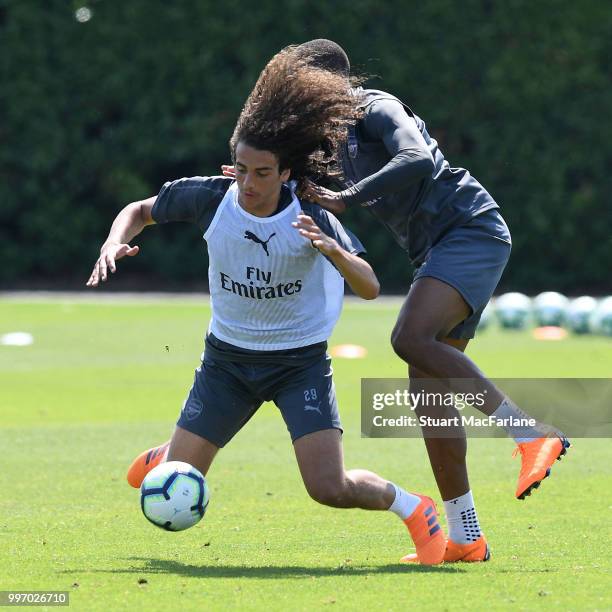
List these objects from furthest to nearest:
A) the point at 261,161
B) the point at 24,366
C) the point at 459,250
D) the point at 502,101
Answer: the point at 502,101 → the point at 24,366 → the point at 459,250 → the point at 261,161

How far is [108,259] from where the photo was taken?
6.26 meters

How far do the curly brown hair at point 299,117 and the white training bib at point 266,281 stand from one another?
24cm

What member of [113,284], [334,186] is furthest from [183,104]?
[334,186]

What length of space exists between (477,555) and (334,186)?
194cm

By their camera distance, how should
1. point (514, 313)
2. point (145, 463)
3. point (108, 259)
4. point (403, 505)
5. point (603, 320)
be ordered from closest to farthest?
point (108, 259) → point (403, 505) → point (145, 463) → point (603, 320) → point (514, 313)

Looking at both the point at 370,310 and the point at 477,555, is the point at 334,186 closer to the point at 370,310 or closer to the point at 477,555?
the point at 477,555

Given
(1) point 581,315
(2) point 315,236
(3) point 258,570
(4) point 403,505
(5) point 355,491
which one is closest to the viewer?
(2) point 315,236

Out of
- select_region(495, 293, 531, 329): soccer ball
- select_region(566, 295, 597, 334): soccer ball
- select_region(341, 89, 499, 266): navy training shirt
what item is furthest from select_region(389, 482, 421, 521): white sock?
select_region(495, 293, 531, 329): soccer ball

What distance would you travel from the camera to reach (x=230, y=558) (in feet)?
21.2

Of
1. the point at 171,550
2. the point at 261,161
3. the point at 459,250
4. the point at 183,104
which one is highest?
the point at 261,161

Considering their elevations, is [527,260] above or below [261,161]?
below

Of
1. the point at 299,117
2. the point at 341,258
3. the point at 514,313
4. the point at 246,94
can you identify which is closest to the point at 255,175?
the point at 299,117

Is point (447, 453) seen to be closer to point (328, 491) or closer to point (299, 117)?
point (328, 491)

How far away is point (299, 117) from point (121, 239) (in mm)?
1030
